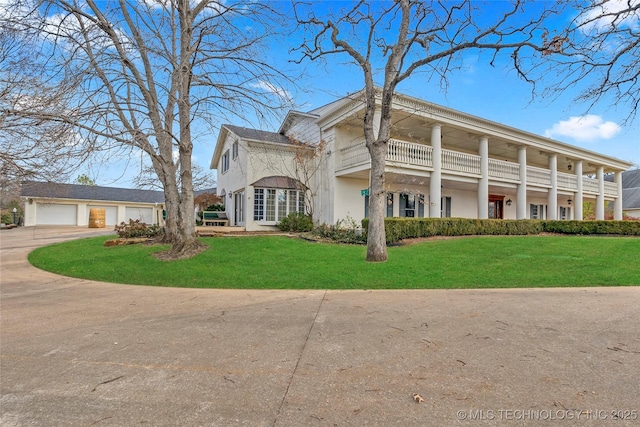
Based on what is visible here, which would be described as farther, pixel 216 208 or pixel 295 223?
pixel 216 208

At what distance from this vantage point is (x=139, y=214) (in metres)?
37.1

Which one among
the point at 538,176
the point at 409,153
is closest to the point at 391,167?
the point at 409,153

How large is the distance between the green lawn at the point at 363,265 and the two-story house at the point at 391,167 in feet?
14.9

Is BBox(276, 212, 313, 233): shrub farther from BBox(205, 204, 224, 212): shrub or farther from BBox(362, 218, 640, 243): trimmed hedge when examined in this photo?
BBox(205, 204, 224, 212): shrub

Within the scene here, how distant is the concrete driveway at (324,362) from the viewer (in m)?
2.37

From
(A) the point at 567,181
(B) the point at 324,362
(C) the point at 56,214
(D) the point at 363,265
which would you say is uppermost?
(A) the point at 567,181

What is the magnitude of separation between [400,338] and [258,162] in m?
14.5

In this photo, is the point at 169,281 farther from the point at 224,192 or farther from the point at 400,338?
the point at 224,192

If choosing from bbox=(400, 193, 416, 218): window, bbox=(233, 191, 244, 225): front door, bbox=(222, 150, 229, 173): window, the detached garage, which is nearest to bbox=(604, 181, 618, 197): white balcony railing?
bbox=(400, 193, 416, 218): window

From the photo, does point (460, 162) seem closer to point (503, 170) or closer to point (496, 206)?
point (503, 170)

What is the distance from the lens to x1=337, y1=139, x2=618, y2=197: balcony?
14.5 meters

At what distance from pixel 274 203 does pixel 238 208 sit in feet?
9.76

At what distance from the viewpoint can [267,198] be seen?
17188mm

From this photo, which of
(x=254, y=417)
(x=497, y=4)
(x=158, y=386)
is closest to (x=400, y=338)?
(x=254, y=417)
